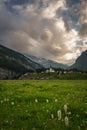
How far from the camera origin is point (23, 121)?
505 inches

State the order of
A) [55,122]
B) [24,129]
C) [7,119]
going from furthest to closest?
[7,119]
[55,122]
[24,129]

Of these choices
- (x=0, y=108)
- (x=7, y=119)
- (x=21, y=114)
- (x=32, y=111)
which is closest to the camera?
(x=7, y=119)

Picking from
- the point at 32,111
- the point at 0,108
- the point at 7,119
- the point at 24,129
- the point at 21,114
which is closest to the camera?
the point at 24,129

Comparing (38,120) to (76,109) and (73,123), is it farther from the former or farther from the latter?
(76,109)

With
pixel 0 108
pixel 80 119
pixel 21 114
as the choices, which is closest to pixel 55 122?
pixel 80 119

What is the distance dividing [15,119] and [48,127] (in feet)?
7.87

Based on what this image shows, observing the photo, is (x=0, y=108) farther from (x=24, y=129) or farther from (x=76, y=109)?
(x=24, y=129)

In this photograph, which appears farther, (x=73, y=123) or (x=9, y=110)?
(x=9, y=110)

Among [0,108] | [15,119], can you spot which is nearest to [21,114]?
[15,119]

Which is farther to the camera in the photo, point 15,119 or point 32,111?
point 32,111

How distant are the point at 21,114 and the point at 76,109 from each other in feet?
10.9

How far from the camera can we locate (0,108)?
16469 mm

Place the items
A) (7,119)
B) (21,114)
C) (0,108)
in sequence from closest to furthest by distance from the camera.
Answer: (7,119), (21,114), (0,108)

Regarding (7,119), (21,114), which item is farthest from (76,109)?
(7,119)
